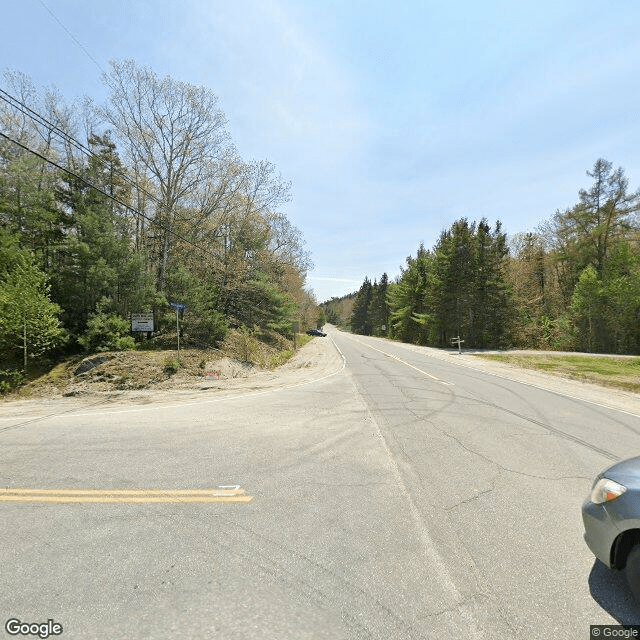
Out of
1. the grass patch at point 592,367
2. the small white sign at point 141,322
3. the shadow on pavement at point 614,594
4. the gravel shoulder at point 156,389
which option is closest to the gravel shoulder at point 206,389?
the gravel shoulder at point 156,389

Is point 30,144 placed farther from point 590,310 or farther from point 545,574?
point 590,310

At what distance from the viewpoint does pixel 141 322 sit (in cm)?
1622

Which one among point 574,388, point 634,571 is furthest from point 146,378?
point 574,388

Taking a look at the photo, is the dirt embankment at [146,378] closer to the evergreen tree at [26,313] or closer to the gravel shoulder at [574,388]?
the evergreen tree at [26,313]

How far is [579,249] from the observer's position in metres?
32.8

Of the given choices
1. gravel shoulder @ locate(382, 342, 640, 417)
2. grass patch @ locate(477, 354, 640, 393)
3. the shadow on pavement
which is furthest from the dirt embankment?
grass patch @ locate(477, 354, 640, 393)

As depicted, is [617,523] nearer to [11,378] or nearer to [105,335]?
[105,335]

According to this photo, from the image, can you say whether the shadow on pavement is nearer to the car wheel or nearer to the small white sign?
the car wheel

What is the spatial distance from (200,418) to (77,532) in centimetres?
456

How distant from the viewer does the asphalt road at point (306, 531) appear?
237 cm

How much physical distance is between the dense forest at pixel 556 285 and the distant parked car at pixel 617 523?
33.0 m

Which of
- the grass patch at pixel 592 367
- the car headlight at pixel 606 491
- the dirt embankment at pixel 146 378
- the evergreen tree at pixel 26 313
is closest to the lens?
the car headlight at pixel 606 491

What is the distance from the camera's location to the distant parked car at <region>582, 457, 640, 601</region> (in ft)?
8.08

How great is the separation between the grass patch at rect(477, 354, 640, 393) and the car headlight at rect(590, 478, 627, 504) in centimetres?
1362
